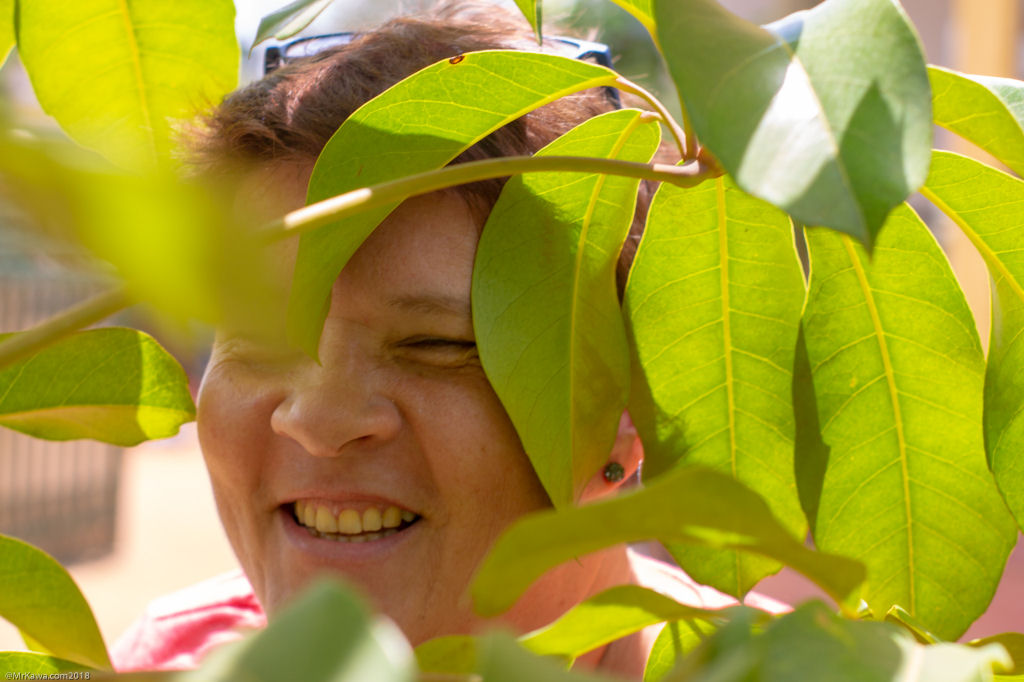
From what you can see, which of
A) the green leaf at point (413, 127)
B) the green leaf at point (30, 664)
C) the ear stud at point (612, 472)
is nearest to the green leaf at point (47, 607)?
the green leaf at point (30, 664)

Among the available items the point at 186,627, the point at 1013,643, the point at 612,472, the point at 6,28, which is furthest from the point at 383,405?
the point at 186,627

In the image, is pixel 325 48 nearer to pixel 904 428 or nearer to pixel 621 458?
pixel 621 458

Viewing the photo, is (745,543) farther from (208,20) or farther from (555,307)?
(208,20)

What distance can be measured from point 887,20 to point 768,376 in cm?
36

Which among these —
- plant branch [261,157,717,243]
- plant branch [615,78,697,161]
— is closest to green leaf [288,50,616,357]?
plant branch [615,78,697,161]

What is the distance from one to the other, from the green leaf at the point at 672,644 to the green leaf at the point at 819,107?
0.28 m

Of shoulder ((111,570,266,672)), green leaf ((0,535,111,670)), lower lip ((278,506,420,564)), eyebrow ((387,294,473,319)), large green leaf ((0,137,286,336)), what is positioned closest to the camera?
large green leaf ((0,137,286,336))

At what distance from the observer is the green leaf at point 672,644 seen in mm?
527

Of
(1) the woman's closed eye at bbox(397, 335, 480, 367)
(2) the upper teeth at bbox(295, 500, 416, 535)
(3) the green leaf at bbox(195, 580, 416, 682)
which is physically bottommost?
(2) the upper teeth at bbox(295, 500, 416, 535)

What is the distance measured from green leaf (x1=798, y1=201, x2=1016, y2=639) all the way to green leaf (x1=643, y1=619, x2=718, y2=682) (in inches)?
5.1

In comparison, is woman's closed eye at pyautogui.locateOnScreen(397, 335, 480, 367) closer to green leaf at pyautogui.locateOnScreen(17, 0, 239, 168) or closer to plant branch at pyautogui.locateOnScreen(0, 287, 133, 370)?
green leaf at pyautogui.locateOnScreen(17, 0, 239, 168)

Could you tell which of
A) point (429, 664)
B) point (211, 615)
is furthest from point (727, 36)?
point (211, 615)

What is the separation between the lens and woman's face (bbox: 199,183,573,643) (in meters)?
0.80

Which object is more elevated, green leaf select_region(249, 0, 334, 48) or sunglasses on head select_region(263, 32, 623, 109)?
green leaf select_region(249, 0, 334, 48)
